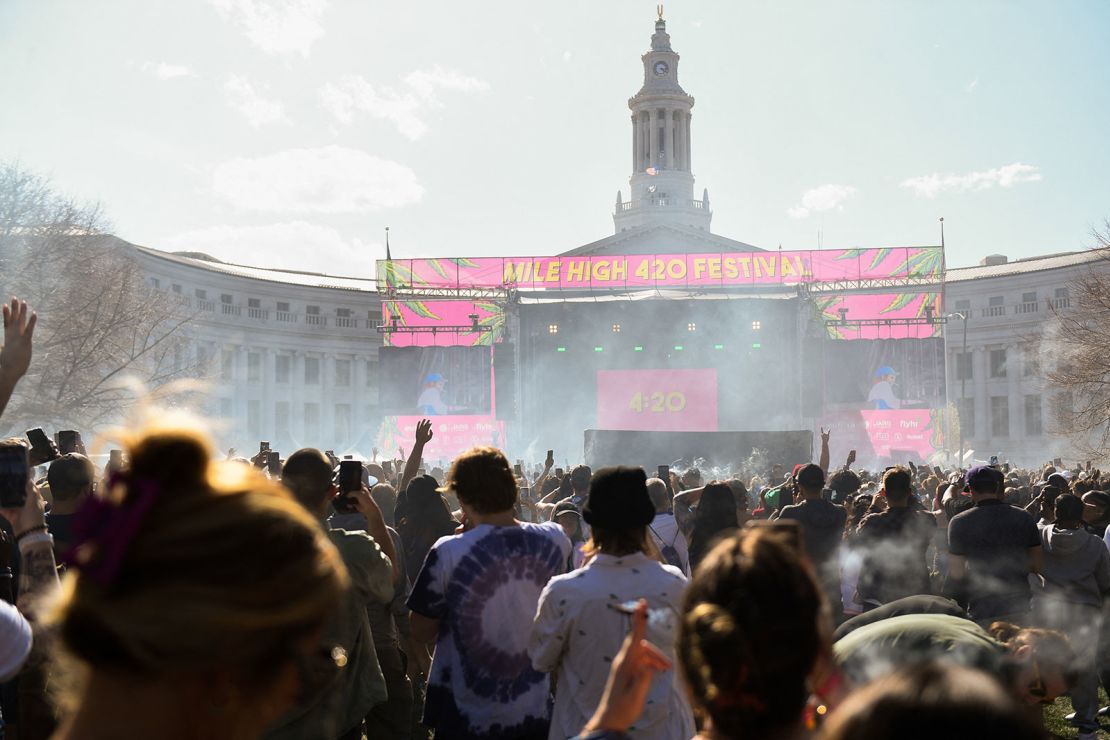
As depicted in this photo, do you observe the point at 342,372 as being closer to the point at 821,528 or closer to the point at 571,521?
the point at 571,521

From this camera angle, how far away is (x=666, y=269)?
47750 mm

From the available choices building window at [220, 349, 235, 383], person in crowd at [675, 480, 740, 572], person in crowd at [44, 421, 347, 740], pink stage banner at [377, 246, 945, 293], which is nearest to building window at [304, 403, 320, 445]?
building window at [220, 349, 235, 383]

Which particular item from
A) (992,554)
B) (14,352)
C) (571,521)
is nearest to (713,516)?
(571,521)

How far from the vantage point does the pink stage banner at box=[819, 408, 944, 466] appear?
138 ft

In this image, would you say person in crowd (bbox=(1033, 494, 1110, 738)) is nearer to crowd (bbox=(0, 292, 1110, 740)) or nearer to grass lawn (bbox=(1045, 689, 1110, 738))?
crowd (bbox=(0, 292, 1110, 740))

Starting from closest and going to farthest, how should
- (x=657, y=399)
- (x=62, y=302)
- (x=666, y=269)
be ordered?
(x=62, y=302), (x=657, y=399), (x=666, y=269)

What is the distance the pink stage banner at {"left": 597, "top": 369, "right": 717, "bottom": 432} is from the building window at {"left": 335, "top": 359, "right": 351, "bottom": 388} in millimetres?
38908

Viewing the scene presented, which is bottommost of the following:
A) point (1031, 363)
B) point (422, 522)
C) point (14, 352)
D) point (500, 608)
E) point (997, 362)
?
point (500, 608)

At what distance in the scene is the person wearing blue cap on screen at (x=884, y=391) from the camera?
139 feet

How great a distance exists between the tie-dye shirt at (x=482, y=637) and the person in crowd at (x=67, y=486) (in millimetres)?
2033

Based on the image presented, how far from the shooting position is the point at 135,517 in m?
1.56

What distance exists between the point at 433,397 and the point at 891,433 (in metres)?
19.4

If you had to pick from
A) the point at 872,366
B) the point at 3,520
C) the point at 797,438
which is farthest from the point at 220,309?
the point at 3,520

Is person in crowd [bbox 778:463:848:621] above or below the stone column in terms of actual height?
→ below
